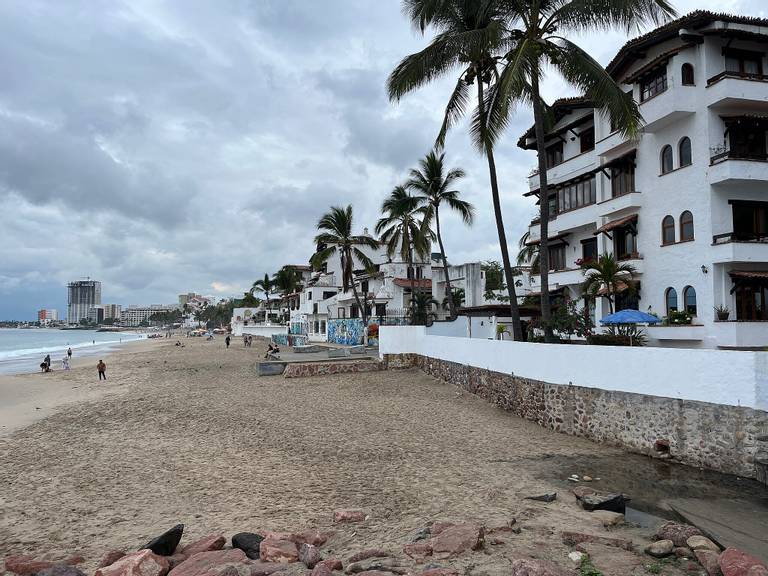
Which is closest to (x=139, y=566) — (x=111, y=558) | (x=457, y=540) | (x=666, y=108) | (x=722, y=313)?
(x=111, y=558)

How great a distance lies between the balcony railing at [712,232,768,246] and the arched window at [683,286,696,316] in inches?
86.9

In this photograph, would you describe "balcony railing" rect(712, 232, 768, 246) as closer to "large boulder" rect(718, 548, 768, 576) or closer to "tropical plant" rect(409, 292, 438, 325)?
"large boulder" rect(718, 548, 768, 576)

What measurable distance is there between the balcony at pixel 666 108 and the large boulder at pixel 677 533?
1794 centimetres

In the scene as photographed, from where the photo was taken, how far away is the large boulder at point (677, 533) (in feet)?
20.3

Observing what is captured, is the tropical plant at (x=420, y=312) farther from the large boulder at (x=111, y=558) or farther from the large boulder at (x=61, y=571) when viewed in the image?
the large boulder at (x=61, y=571)

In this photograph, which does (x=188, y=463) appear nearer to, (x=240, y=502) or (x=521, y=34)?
(x=240, y=502)

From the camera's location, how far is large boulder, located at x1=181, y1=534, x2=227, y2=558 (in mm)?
A: 6277

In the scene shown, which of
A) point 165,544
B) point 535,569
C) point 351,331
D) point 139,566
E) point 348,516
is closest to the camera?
point 535,569

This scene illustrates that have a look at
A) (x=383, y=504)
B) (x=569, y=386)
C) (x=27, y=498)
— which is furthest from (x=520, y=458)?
(x=27, y=498)

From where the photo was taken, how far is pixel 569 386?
13328 mm

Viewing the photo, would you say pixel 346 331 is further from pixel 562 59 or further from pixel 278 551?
pixel 278 551

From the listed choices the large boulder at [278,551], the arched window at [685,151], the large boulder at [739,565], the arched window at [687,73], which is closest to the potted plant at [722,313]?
the arched window at [685,151]

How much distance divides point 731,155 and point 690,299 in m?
5.70

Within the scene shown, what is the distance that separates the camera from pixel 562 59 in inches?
667
